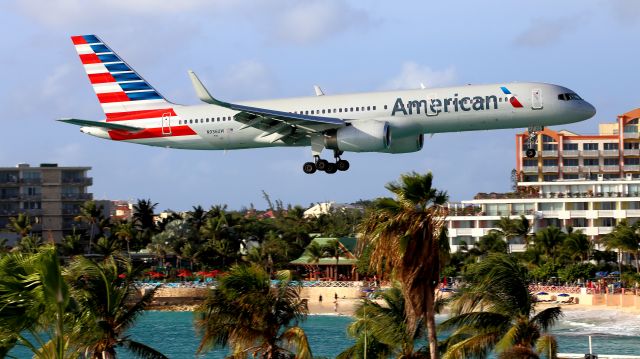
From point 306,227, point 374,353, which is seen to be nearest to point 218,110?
point 374,353

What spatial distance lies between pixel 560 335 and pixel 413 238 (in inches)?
3428

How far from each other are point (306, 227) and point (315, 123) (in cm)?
11471

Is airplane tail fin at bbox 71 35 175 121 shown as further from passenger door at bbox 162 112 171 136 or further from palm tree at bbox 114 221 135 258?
palm tree at bbox 114 221 135 258

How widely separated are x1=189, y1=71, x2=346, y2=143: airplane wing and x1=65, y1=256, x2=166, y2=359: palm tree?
29.2 meters

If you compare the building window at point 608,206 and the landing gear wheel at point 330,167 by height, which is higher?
the building window at point 608,206

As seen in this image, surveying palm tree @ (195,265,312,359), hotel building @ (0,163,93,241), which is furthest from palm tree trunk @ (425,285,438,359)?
hotel building @ (0,163,93,241)

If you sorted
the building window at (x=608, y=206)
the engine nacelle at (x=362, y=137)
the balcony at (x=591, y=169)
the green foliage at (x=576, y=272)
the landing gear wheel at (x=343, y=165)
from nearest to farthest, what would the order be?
the engine nacelle at (x=362, y=137), the landing gear wheel at (x=343, y=165), the green foliage at (x=576, y=272), the building window at (x=608, y=206), the balcony at (x=591, y=169)

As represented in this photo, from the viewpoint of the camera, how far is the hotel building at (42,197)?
582 ft

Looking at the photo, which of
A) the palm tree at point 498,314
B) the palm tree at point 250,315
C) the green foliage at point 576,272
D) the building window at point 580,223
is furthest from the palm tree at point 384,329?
the building window at point 580,223

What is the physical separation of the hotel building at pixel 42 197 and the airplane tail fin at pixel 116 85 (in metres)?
104

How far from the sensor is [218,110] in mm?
64000

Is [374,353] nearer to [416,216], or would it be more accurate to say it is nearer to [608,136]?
[416,216]

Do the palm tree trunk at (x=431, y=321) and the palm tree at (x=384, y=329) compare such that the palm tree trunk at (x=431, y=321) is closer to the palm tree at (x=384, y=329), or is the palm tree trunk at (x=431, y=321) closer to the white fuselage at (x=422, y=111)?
the palm tree at (x=384, y=329)

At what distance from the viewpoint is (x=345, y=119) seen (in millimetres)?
61312
